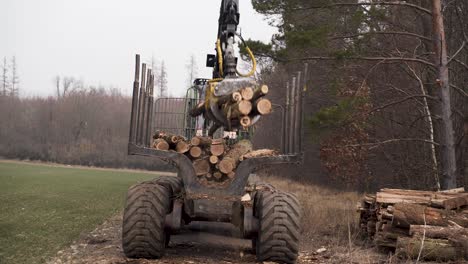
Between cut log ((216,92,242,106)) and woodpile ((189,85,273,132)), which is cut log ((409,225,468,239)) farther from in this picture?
cut log ((216,92,242,106))

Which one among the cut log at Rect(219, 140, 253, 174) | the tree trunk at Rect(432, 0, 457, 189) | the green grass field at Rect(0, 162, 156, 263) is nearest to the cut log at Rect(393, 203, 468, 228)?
the cut log at Rect(219, 140, 253, 174)

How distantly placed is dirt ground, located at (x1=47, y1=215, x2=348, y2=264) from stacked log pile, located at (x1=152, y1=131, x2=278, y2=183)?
1268mm

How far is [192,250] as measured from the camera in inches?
328

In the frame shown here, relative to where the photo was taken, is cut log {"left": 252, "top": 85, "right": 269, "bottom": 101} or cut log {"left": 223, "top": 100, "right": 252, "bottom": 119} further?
cut log {"left": 223, "top": 100, "right": 252, "bottom": 119}

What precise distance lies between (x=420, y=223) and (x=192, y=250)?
3.82 m

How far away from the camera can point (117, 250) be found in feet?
26.6

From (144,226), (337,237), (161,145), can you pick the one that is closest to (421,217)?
(337,237)

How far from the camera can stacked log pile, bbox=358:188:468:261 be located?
779cm

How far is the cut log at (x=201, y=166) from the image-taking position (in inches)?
294

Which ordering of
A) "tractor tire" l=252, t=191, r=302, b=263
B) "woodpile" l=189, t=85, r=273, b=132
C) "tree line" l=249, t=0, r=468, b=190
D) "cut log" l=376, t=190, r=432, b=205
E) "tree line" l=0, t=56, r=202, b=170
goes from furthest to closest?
"tree line" l=0, t=56, r=202, b=170
"tree line" l=249, t=0, r=468, b=190
"cut log" l=376, t=190, r=432, b=205
"tractor tire" l=252, t=191, r=302, b=263
"woodpile" l=189, t=85, r=273, b=132

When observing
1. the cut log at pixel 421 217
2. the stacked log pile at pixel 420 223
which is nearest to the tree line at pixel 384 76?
the stacked log pile at pixel 420 223

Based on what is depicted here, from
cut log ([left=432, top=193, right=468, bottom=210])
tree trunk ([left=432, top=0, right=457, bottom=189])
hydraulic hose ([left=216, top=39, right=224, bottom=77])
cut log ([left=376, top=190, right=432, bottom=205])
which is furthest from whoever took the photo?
tree trunk ([left=432, top=0, right=457, bottom=189])

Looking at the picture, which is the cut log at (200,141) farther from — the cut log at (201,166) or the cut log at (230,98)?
the cut log at (230,98)

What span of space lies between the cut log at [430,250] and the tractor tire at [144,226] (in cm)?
374
